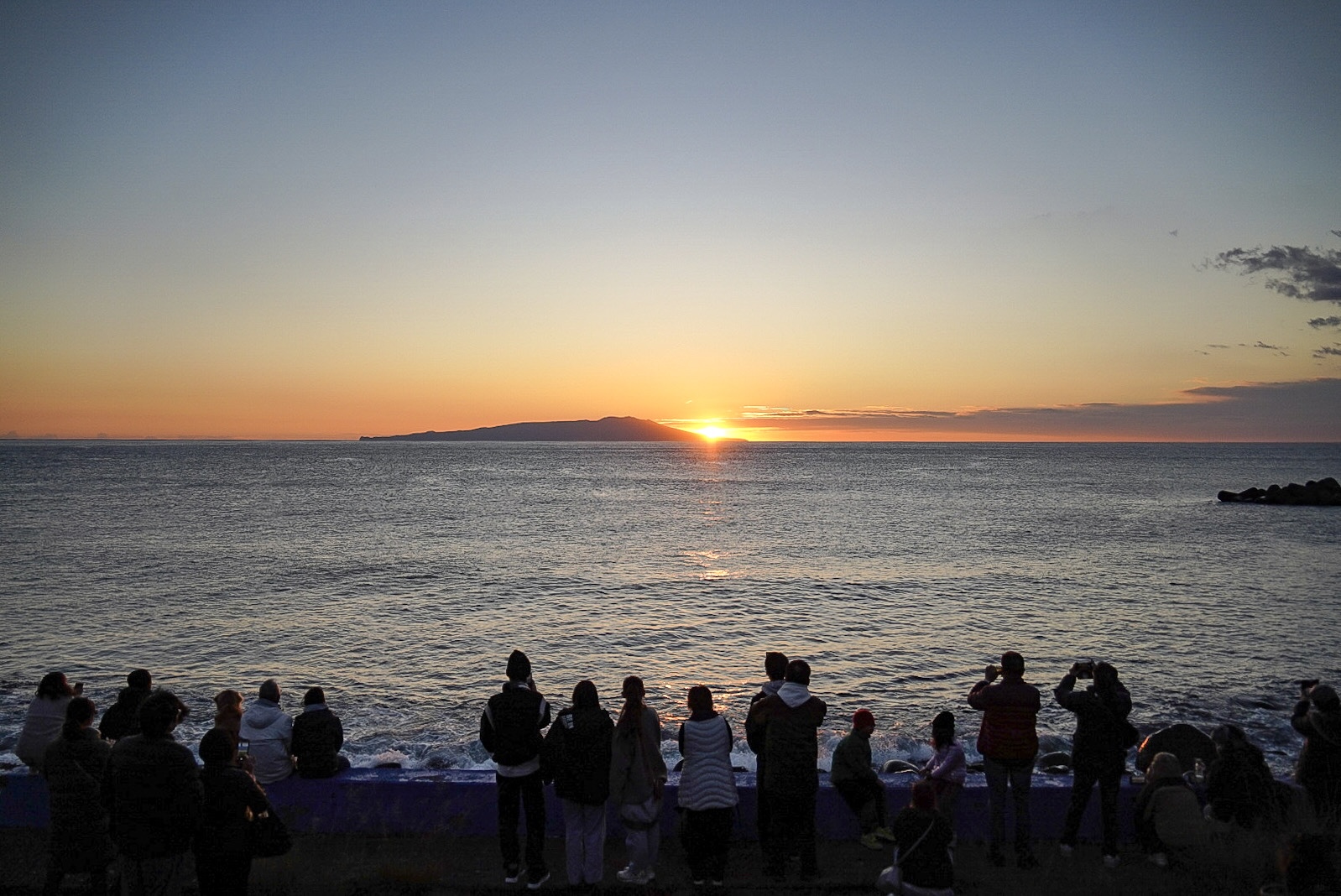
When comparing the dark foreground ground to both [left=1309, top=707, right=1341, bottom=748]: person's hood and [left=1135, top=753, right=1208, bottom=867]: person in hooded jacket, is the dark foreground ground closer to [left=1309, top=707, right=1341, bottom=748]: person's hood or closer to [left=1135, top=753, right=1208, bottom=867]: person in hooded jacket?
[left=1135, top=753, right=1208, bottom=867]: person in hooded jacket

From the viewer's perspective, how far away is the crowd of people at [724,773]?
6.12 m

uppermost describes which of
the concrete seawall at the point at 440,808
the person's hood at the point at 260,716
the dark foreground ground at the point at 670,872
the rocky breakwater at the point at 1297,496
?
the person's hood at the point at 260,716

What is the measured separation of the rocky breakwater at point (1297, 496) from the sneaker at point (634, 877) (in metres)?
84.8

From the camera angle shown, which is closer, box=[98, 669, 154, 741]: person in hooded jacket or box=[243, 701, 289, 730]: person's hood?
box=[98, 669, 154, 741]: person in hooded jacket

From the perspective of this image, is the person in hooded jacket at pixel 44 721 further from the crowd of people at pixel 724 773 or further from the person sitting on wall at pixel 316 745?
the person sitting on wall at pixel 316 745

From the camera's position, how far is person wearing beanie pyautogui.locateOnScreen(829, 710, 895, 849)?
7.35 m

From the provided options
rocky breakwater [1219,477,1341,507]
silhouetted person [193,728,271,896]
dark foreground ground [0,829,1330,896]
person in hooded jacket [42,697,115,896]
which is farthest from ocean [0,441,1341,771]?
rocky breakwater [1219,477,1341,507]

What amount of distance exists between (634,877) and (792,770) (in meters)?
1.50

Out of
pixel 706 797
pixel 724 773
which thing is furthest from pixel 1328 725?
pixel 706 797

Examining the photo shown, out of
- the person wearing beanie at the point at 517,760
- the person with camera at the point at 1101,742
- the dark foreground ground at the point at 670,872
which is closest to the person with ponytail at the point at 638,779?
the dark foreground ground at the point at 670,872

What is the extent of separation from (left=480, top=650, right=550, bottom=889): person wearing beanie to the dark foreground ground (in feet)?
0.70

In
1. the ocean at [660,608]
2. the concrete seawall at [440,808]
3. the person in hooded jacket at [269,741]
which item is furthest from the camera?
the ocean at [660,608]

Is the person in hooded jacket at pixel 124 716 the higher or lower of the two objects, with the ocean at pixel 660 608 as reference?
higher

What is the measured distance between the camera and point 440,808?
765cm
